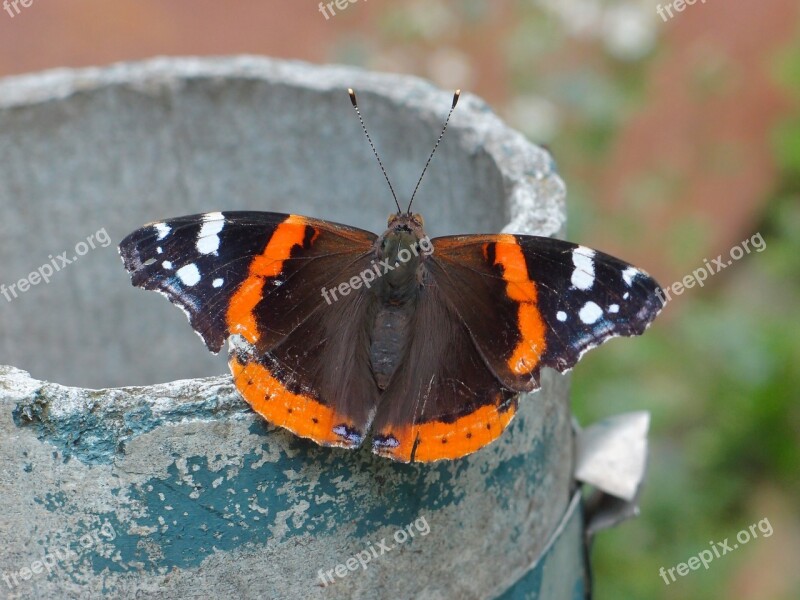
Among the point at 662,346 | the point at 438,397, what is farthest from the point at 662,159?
the point at 438,397

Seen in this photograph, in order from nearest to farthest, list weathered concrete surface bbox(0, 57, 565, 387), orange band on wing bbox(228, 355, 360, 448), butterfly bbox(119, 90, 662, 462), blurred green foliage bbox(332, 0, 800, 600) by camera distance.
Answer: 1. orange band on wing bbox(228, 355, 360, 448)
2. butterfly bbox(119, 90, 662, 462)
3. weathered concrete surface bbox(0, 57, 565, 387)
4. blurred green foliage bbox(332, 0, 800, 600)

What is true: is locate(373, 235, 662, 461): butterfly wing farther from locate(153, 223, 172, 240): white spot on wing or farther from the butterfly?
locate(153, 223, 172, 240): white spot on wing

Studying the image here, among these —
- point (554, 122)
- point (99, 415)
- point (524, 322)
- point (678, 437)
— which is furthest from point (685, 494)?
point (99, 415)

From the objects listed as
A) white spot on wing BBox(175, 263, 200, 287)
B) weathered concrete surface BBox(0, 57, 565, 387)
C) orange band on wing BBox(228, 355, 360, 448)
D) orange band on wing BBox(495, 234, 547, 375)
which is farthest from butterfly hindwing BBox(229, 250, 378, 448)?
weathered concrete surface BBox(0, 57, 565, 387)

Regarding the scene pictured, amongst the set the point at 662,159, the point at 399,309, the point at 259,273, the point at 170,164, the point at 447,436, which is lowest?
the point at 447,436

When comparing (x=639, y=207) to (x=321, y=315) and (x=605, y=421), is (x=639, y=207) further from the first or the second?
(x=321, y=315)

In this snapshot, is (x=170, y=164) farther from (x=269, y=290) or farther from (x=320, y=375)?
(x=320, y=375)
